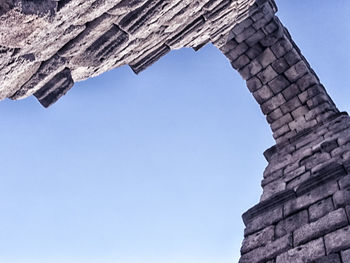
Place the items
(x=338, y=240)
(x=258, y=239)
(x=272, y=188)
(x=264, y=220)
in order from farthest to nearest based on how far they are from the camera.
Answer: (x=272, y=188), (x=264, y=220), (x=258, y=239), (x=338, y=240)

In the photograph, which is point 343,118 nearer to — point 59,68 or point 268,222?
point 268,222

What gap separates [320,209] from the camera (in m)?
3.27

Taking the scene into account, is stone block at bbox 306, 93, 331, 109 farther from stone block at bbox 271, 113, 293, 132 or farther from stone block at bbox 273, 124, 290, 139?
stone block at bbox 273, 124, 290, 139

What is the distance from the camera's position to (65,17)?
1833 millimetres

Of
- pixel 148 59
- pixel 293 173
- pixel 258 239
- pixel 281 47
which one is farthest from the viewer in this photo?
pixel 281 47

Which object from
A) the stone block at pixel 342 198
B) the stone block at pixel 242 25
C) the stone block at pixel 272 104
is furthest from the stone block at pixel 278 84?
the stone block at pixel 342 198

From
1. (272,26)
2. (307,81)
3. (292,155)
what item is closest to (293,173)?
(292,155)

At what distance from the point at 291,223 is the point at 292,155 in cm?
203

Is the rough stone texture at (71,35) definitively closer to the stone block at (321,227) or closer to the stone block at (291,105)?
the stone block at (321,227)

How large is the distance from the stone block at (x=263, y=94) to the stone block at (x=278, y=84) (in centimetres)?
9

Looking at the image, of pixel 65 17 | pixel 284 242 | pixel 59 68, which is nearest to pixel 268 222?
pixel 284 242

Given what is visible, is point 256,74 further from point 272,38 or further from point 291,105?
point 291,105

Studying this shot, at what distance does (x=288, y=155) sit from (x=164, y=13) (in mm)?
3554

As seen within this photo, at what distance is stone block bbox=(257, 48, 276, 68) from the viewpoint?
6.37 m
